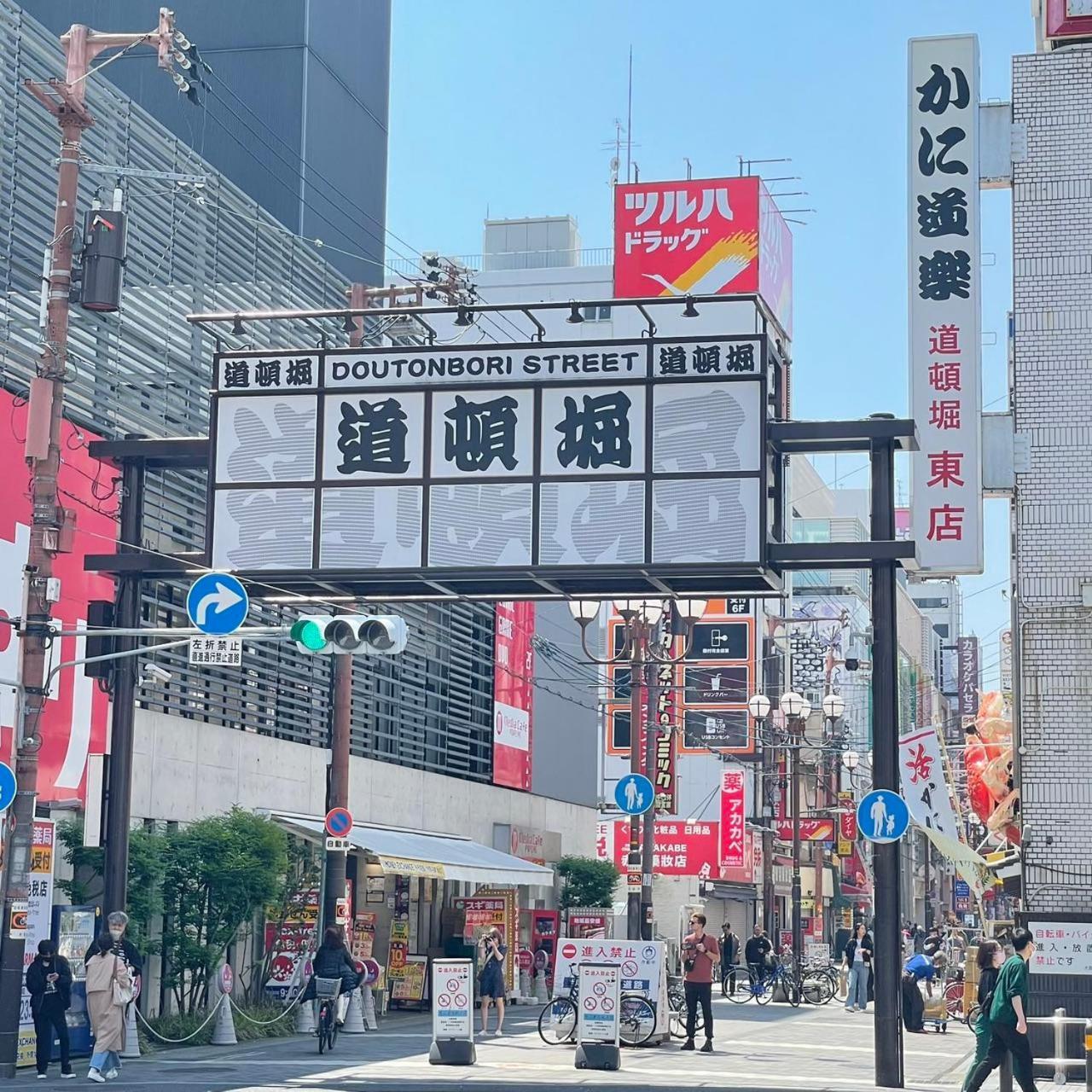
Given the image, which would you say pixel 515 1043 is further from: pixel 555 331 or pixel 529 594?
pixel 555 331

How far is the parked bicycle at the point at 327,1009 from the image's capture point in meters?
24.2

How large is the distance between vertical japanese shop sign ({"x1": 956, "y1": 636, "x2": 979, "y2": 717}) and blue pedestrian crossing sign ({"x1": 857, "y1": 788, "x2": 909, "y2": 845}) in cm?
10469

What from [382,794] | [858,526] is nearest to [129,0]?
[382,794]

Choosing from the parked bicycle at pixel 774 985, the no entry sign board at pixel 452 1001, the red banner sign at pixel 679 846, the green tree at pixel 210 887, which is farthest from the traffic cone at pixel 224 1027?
the red banner sign at pixel 679 846

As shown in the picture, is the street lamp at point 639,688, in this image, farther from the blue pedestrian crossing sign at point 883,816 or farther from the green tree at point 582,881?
the green tree at point 582,881

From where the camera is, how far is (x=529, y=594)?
22938 millimetres

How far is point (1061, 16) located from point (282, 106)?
2858 cm

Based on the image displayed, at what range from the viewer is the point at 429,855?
1316 inches

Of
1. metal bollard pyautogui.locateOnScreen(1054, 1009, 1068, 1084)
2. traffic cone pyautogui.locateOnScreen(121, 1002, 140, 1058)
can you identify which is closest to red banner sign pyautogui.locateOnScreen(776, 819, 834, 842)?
traffic cone pyautogui.locateOnScreen(121, 1002, 140, 1058)

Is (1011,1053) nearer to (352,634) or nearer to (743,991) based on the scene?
(352,634)

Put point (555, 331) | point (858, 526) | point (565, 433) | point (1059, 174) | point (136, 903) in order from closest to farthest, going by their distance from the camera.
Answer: point (565, 433) → point (136, 903) → point (1059, 174) → point (555, 331) → point (858, 526)

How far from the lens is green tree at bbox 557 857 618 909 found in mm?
46812


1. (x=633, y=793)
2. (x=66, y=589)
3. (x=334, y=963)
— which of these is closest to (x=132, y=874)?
(x=334, y=963)

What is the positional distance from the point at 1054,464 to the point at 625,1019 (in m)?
10.5
